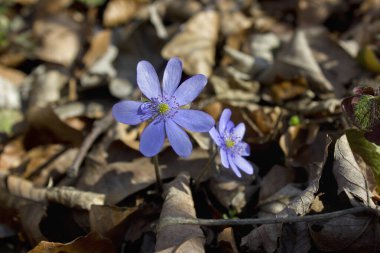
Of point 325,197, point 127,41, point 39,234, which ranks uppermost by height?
point 127,41

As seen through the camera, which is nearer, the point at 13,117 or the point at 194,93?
the point at 194,93

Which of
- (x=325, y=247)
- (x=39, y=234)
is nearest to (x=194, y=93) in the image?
(x=325, y=247)

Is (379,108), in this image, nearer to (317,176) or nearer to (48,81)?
(317,176)

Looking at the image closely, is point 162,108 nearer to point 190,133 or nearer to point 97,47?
point 190,133

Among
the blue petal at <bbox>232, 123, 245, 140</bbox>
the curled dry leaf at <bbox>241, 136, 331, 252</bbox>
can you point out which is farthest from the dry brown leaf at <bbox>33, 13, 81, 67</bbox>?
the curled dry leaf at <bbox>241, 136, 331, 252</bbox>

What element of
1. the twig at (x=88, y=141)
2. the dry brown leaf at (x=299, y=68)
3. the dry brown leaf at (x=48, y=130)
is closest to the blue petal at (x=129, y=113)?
the twig at (x=88, y=141)

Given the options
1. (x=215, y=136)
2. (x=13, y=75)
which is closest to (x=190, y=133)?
(x=215, y=136)

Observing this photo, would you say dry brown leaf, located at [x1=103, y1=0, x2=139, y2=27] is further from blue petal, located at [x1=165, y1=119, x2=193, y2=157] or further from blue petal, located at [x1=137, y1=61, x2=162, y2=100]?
blue petal, located at [x1=165, y1=119, x2=193, y2=157]
